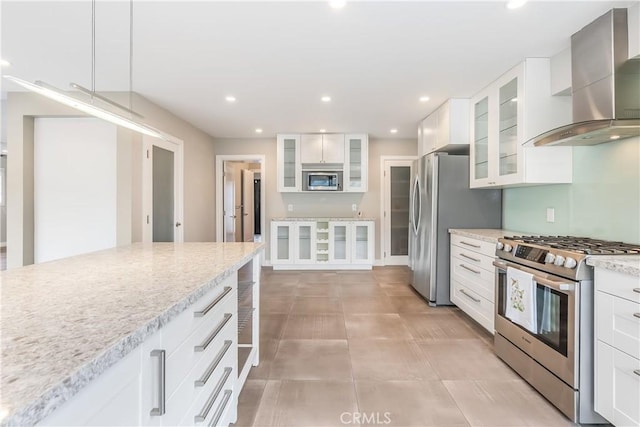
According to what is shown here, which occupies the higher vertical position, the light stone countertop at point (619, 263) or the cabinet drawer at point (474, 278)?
the light stone countertop at point (619, 263)

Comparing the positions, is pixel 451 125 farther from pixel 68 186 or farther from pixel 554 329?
pixel 68 186

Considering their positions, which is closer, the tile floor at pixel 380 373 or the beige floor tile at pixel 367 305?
the tile floor at pixel 380 373

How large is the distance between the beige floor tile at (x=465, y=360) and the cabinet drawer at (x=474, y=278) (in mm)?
431

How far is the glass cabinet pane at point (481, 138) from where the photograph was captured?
328cm

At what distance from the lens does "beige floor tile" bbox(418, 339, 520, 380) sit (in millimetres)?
2201

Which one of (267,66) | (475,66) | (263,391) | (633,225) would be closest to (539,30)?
(475,66)

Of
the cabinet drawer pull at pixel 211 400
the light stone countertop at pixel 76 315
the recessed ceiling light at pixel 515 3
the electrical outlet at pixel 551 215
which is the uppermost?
the recessed ceiling light at pixel 515 3

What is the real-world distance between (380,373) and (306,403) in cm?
59

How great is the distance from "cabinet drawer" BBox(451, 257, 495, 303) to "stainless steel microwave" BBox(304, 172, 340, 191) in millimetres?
2614

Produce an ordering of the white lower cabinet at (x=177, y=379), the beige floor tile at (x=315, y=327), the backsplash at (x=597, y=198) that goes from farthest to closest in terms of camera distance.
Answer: the beige floor tile at (x=315, y=327), the backsplash at (x=597, y=198), the white lower cabinet at (x=177, y=379)

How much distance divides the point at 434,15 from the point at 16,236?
14.5 ft

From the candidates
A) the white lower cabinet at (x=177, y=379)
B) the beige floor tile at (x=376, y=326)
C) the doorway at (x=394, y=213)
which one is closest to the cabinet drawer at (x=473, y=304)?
the beige floor tile at (x=376, y=326)

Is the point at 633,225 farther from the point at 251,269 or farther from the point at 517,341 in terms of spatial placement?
the point at 251,269

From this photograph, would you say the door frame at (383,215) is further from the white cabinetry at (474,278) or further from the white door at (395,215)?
the white cabinetry at (474,278)
